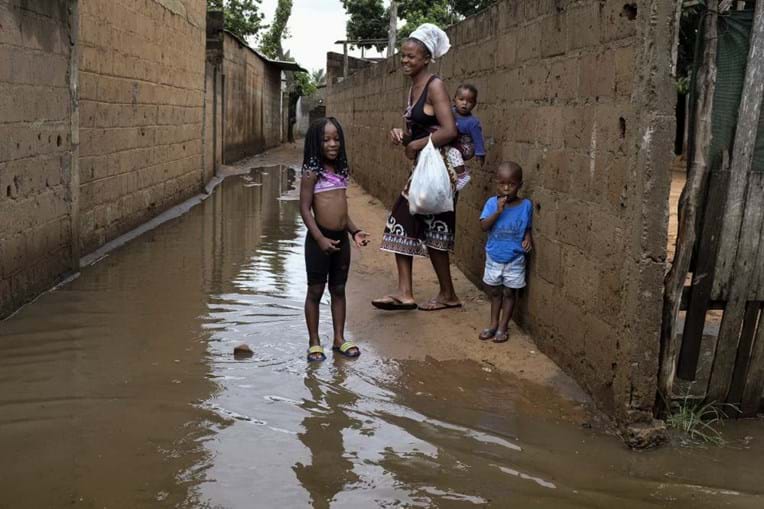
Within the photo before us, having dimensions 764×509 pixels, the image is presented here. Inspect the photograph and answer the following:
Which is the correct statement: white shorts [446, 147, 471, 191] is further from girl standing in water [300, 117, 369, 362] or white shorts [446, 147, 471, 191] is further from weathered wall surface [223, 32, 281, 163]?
weathered wall surface [223, 32, 281, 163]

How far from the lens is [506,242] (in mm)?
5426

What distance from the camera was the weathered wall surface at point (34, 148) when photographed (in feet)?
19.0

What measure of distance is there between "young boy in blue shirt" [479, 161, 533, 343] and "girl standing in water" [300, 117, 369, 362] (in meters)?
0.87

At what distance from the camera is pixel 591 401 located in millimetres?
4355

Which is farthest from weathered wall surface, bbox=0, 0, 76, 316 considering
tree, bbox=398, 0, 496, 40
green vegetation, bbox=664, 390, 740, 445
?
tree, bbox=398, 0, 496, 40

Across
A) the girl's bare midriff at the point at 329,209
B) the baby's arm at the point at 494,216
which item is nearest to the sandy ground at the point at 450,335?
the baby's arm at the point at 494,216

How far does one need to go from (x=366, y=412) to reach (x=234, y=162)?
1999cm

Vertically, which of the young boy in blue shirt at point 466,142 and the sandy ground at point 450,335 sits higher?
the young boy in blue shirt at point 466,142

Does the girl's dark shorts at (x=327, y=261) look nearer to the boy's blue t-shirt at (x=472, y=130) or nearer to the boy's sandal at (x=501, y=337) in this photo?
the boy's sandal at (x=501, y=337)

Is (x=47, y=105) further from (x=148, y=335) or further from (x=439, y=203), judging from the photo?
(x=439, y=203)

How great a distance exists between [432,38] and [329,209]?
1.58 metres

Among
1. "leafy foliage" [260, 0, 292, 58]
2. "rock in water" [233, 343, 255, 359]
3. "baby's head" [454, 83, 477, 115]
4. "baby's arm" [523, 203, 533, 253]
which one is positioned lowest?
"rock in water" [233, 343, 255, 359]

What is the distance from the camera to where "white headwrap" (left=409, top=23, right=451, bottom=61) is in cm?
581

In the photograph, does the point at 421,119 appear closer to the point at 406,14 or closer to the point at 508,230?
the point at 508,230
